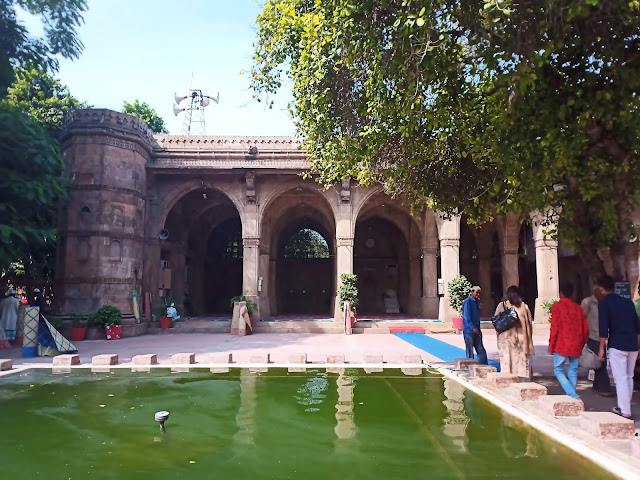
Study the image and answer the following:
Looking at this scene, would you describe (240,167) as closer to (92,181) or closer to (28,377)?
(92,181)

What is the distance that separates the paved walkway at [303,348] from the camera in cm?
945

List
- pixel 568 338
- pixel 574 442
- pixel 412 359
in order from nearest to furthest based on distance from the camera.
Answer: pixel 574 442
pixel 568 338
pixel 412 359

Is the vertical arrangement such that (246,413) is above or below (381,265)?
below

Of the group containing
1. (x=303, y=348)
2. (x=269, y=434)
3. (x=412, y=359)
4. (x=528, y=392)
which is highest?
(x=528, y=392)

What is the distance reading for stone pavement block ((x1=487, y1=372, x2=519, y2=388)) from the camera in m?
6.38

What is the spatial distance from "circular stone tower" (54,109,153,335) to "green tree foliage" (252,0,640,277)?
11.2m

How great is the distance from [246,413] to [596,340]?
17.6 ft

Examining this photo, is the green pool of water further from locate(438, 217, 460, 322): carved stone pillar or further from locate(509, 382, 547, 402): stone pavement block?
locate(438, 217, 460, 322): carved stone pillar

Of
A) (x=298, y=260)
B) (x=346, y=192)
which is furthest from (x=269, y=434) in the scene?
(x=298, y=260)

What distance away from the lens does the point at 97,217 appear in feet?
52.6

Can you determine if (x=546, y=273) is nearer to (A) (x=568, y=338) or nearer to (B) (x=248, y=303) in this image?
(B) (x=248, y=303)

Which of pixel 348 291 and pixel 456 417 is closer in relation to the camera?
pixel 456 417

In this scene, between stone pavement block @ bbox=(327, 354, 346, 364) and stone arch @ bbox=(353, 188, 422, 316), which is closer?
stone pavement block @ bbox=(327, 354, 346, 364)

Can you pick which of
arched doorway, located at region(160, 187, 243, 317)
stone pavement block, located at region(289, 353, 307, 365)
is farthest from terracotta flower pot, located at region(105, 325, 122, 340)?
stone pavement block, located at region(289, 353, 307, 365)
